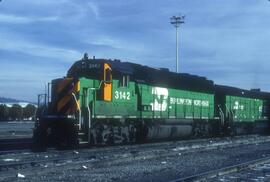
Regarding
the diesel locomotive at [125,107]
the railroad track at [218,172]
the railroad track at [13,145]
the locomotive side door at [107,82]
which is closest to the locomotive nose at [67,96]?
the diesel locomotive at [125,107]

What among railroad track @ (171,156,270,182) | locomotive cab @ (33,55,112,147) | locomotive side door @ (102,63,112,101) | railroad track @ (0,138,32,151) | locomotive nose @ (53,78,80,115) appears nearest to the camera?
railroad track @ (171,156,270,182)

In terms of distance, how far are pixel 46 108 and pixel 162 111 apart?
26.6 feet

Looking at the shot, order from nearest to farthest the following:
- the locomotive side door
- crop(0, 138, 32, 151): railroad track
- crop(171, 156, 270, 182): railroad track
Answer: crop(171, 156, 270, 182): railroad track
crop(0, 138, 32, 151): railroad track
the locomotive side door

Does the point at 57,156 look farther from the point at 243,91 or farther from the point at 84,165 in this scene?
the point at 243,91

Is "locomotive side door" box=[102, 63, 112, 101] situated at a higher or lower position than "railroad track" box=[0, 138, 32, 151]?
higher

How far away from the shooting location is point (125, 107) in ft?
74.0

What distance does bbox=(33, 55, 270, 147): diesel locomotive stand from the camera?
19.4 metres

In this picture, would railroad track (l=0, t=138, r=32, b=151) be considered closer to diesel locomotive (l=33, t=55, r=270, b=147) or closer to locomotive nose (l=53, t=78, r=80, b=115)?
diesel locomotive (l=33, t=55, r=270, b=147)

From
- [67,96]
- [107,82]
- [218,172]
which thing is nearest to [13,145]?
[67,96]

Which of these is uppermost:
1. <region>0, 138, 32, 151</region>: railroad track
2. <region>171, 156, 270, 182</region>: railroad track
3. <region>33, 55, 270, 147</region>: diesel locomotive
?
<region>33, 55, 270, 147</region>: diesel locomotive

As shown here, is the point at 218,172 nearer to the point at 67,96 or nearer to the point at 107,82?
the point at 67,96

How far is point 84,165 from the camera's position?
13.4 m

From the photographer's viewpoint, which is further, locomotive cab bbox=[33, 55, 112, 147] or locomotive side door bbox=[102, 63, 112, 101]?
locomotive side door bbox=[102, 63, 112, 101]

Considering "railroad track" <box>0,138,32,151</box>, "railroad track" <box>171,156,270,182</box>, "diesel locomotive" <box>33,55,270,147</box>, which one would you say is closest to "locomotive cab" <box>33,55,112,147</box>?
"diesel locomotive" <box>33,55,270,147</box>
